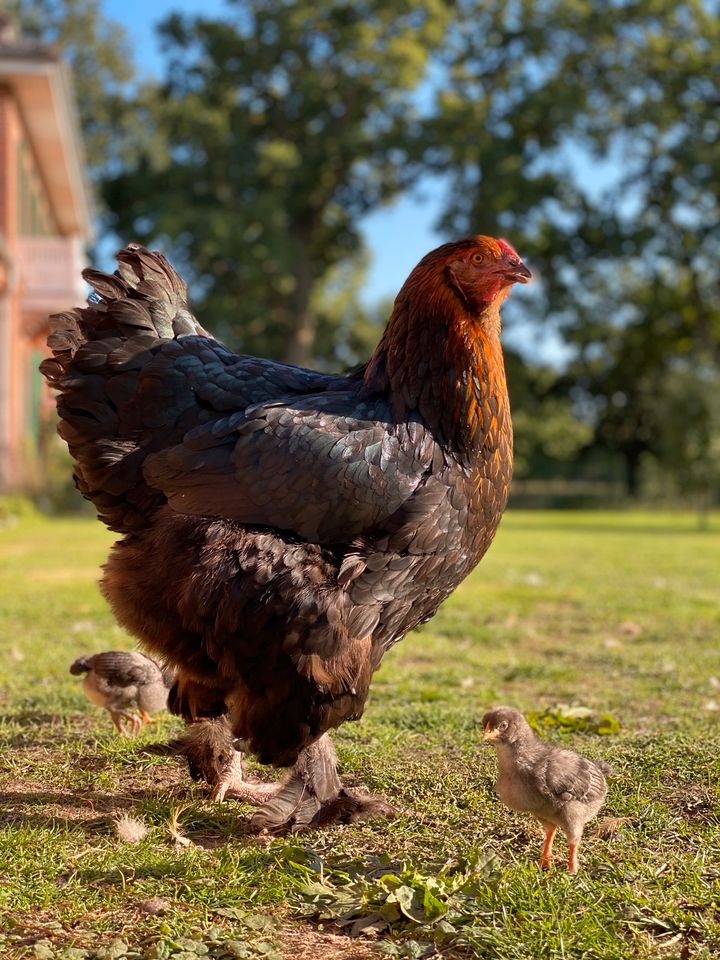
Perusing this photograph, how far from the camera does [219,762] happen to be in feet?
12.2

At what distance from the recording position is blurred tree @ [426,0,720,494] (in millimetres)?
29828

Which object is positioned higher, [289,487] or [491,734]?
[289,487]

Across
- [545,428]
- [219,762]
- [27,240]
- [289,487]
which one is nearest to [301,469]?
[289,487]

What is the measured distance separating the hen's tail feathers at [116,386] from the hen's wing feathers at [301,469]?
0.67 feet

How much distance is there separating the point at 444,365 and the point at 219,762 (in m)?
1.72

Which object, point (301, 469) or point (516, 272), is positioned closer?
point (301, 469)

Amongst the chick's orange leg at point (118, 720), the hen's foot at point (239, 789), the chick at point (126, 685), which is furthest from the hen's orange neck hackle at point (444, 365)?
the chick's orange leg at point (118, 720)

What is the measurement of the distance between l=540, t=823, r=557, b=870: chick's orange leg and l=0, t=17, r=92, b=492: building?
17.1m

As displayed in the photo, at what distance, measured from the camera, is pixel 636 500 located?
36844 mm

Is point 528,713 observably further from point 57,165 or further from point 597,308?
point 597,308

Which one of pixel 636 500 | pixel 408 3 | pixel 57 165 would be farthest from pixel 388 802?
pixel 636 500

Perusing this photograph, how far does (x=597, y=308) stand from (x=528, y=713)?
99.0ft

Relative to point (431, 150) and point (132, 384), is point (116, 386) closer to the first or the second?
point (132, 384)

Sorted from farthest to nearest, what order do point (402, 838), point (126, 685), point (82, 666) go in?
point (82, 666)
point (126, 685)
point (402, 838)
